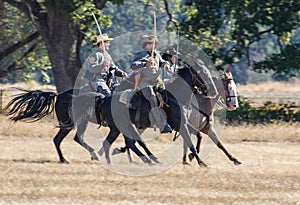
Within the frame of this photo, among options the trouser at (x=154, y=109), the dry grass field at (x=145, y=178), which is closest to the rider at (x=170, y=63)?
the trouser at (x=154, y=109)

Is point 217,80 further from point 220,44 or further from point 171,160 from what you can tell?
point 220,44

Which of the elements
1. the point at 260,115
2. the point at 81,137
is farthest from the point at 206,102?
the point at 260,115

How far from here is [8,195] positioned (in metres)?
11.1

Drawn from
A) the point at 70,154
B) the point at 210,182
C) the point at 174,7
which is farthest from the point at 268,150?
the point at 174,7

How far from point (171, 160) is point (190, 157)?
0.80 m

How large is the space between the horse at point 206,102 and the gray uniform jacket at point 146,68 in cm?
65

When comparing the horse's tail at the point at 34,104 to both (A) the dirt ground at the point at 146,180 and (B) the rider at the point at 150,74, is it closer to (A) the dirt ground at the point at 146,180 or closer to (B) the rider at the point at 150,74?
(A) the dirt ground at the point at 146,180

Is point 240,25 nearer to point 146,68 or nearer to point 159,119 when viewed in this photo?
point 159,119

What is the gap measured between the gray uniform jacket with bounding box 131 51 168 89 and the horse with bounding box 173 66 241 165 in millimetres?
652

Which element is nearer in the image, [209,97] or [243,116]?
[209,97]

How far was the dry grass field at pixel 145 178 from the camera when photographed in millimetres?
11023

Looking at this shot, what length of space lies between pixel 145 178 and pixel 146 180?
0.77ft

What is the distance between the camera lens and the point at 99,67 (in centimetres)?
1516

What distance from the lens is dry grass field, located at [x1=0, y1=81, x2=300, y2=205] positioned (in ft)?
36.2
